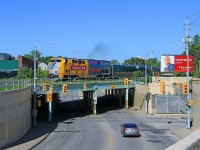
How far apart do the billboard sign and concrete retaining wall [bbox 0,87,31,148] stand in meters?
43.4

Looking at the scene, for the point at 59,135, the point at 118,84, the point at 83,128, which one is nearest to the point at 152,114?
the point at 118,84

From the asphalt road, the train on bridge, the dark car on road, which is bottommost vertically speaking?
the asphalt road

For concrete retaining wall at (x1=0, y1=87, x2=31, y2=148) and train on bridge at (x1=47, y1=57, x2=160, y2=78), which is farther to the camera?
train on bridge at (x1=47, y1=57, x2=160, y2=78)

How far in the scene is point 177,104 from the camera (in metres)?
66.8

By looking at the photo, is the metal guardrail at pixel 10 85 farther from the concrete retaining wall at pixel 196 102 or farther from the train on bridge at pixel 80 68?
the train on bridge at pixel 80 68

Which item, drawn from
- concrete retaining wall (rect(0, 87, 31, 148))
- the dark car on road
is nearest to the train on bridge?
concrete retaining wall (rect(0, 87, 31, 148))

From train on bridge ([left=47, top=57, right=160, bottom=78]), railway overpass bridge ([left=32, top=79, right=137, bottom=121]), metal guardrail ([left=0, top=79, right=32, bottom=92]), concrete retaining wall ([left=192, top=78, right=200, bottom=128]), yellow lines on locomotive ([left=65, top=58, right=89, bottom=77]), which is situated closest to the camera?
metal guardrail ([left=0, top=79, right=32, bottom=92])

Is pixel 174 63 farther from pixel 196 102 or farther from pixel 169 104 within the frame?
pixel 196 102

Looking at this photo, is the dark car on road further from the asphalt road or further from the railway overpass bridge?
the railway overpass bridge

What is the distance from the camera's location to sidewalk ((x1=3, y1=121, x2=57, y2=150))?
33719 millimetres

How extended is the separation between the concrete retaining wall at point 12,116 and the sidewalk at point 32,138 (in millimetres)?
576

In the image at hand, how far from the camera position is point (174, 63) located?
81750mm

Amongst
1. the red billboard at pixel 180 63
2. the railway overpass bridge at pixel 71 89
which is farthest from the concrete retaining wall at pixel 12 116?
the red billboard at pixel 180 63

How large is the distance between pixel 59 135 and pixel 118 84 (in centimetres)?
3757
